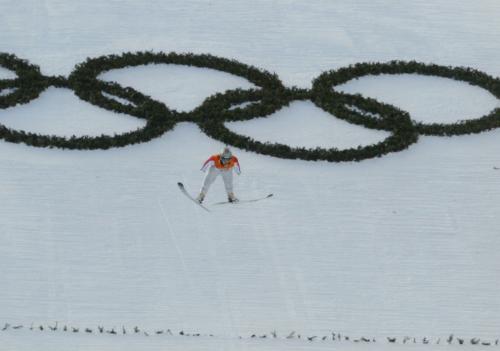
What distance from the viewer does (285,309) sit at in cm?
1730

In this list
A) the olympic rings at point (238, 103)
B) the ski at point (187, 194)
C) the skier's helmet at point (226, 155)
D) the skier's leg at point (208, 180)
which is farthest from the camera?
the olympic rings at point (238, 103)

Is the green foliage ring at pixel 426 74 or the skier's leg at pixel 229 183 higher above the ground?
the green foliage ring at pixel 426 74

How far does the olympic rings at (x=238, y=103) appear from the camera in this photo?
68.1 feet

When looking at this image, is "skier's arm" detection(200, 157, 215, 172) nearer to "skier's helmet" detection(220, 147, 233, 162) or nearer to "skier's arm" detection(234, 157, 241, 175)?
"skier's helmet" detection(220, 147, 233, 162)

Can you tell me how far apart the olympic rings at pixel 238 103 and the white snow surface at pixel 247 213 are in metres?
0.20

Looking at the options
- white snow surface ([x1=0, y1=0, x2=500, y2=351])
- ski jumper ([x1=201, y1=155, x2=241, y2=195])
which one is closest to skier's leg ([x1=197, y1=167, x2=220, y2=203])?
ski jumper ([x1=201, y1=155, x2=241, y2=195])

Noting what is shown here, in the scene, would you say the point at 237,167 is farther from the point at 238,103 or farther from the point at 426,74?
the point at 426,74

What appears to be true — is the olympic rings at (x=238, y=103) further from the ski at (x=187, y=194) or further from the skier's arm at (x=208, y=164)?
the skier's arm at (x=208, y=164)

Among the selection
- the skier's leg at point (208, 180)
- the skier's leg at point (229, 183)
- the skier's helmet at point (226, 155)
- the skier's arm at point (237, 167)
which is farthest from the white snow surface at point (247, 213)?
the skier's helmet at point (226, 155)

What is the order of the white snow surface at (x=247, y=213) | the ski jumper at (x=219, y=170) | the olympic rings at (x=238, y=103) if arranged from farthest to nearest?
the olympic rings at (x=238, y=103) → the ski jumper at (x=219, y=170) → the white snow surface at (x=247, y=213)

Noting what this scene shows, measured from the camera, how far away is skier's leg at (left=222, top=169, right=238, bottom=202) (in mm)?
19122

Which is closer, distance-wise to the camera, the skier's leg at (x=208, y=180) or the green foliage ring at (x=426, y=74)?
the skier's leg at (x=208, y=180)

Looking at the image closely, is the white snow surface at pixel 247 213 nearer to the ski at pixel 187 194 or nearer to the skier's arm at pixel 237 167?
the ski at pixel 187 194

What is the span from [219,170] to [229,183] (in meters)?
0.36
